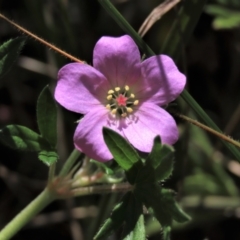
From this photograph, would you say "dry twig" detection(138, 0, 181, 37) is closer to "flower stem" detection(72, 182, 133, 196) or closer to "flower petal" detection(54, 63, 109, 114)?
"flower petal" detection(54, 63, 109, 114)

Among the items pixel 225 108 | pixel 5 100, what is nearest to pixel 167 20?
pixel 225 108

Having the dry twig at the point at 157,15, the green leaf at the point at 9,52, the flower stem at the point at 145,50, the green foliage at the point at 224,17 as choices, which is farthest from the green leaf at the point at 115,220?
the green foliage at the point at 224,17

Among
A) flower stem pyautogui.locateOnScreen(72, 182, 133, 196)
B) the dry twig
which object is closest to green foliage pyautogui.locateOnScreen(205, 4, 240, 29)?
the dry twig

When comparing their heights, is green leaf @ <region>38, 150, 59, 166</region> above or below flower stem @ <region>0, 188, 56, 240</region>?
above

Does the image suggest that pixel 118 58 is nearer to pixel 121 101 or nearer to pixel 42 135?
pixel 121 101

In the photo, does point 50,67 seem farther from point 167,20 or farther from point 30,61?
point 167,20

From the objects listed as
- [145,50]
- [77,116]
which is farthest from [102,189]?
[77,116]
